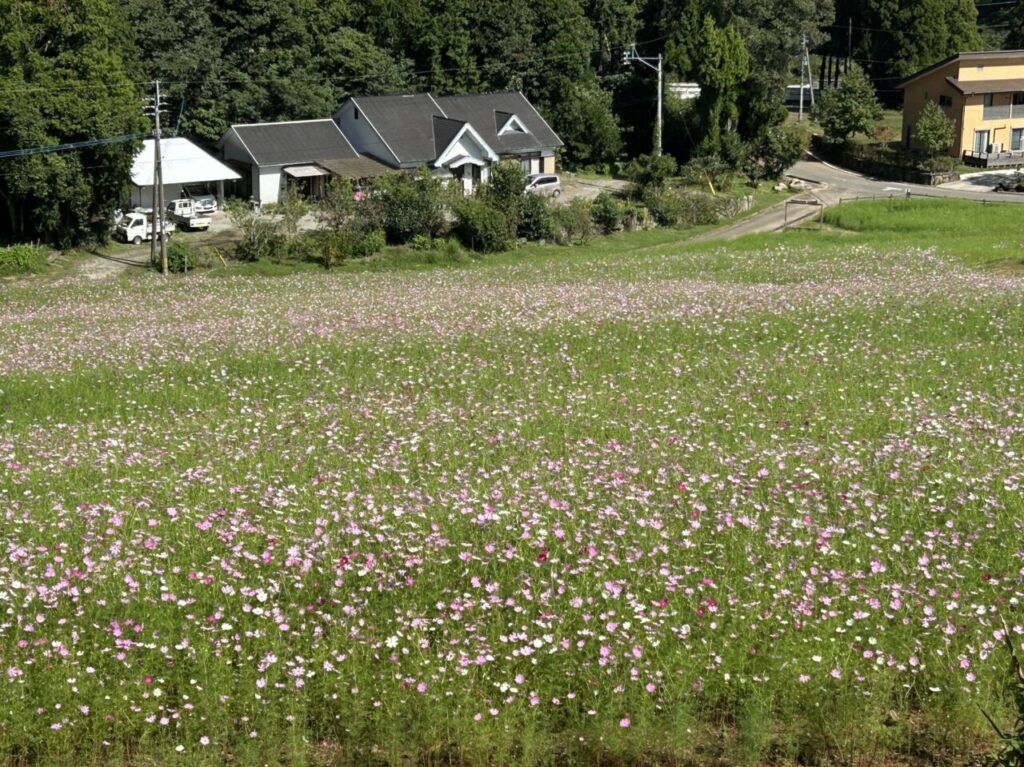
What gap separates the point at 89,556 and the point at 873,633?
761cm

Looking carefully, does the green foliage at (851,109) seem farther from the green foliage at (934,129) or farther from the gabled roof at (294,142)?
the gabled roof at (294,142)

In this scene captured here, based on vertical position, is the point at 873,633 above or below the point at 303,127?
below

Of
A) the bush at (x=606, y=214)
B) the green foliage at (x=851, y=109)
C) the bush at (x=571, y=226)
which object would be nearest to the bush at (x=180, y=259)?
the bush at (x=571, y=226)

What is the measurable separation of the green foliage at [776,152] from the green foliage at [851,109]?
8.06 meters

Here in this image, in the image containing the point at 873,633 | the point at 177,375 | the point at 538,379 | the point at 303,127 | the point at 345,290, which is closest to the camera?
the point at 873,633

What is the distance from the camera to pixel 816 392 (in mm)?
20031

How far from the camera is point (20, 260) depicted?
48781mm

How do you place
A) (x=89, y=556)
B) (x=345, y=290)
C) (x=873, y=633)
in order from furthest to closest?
(x=345, y=290) < (x=89, y=556) < (x=873, y=633)

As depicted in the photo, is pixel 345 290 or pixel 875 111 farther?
pixel 875 111

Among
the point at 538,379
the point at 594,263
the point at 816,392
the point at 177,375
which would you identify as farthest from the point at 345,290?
the point at 816,392

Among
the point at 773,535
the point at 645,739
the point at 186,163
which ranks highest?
the point at 186,163

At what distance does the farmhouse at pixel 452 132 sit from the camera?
70.2m

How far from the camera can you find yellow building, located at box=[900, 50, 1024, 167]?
81125 mm

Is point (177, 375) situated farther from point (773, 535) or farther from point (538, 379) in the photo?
point (773, 535)
